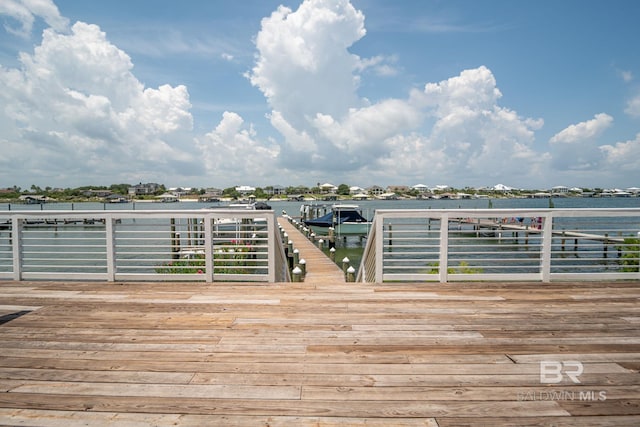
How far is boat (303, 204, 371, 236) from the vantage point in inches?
944

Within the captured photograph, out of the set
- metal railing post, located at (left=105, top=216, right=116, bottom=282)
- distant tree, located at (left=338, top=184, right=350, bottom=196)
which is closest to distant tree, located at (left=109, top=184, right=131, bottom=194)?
distant tree, located at (left=338, top=184, right=350, bottom=196)

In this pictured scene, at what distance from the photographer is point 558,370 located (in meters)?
2.25

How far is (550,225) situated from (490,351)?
303 centimetres

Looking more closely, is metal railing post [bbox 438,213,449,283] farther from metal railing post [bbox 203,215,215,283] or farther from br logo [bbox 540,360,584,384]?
metal railing post [bbox 203,215,215,283]

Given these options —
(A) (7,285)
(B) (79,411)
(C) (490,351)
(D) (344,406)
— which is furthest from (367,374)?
(A) (7,285)

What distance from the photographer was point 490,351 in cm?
253

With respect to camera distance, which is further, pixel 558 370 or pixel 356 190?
pixel 356 190

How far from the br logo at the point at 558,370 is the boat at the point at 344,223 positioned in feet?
66.6

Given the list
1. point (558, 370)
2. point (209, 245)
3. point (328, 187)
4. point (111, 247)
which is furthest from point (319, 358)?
point (328, 187)

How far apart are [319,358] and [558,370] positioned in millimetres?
1642

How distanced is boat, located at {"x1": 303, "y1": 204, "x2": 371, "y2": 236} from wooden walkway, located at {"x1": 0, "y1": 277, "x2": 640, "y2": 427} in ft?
62.6

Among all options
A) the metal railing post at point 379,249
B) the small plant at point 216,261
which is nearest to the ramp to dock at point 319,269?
the small plant at point 216,261

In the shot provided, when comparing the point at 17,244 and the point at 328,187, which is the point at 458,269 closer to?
the point at 17,244

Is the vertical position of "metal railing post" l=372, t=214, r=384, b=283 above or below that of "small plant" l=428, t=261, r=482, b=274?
above
